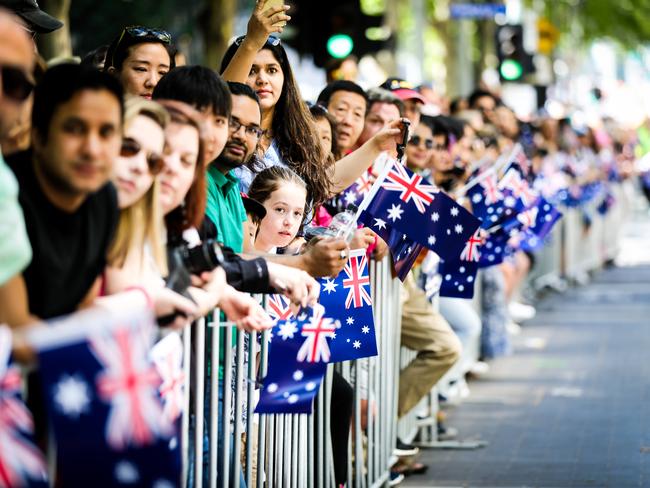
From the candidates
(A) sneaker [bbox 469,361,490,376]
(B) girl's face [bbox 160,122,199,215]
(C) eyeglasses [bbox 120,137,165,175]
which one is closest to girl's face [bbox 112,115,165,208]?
(C) eyeglasses [bbox 120,137,165,175]

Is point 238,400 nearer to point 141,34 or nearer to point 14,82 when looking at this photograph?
point 14,82

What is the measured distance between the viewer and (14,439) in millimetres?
3457

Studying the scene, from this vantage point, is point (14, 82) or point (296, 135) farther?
point (296, 135)

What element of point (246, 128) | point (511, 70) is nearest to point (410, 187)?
point (246, 128)

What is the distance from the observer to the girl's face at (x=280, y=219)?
20.8 ft

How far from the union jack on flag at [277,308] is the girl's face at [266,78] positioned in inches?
65.3

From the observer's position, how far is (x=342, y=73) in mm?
13961

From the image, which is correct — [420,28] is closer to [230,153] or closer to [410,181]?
[410,181]

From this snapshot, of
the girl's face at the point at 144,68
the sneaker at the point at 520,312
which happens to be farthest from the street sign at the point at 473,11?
the girl's face at the point at 144,68

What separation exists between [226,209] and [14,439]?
2.17 metres

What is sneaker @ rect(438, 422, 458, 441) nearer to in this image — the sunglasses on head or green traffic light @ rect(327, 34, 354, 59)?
the sunglasses on head

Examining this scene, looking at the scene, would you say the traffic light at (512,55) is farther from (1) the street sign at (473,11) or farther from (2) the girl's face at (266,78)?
(2) the girl's face at (266,78)

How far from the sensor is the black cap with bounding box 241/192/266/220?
6.00 metres

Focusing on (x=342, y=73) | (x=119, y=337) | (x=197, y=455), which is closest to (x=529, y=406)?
(x=342, y=73)
